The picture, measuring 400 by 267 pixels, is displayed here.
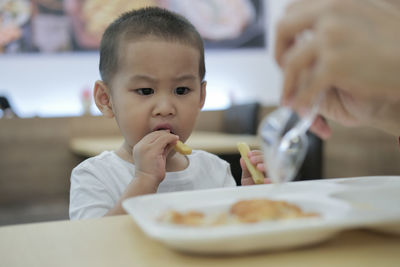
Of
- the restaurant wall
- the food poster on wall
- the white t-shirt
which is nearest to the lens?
the white t-shirt

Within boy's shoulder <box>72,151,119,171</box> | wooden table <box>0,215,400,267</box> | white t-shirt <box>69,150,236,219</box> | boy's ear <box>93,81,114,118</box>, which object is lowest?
white t-shirt <box>69,150,236,219</box>

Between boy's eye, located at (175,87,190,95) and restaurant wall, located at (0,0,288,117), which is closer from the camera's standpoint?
boy's eye, located at (175,87,190,95)

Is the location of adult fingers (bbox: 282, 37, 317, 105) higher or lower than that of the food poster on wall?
higher

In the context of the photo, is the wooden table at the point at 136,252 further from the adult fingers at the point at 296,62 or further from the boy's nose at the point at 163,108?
the boy's nose at the point at 163,108

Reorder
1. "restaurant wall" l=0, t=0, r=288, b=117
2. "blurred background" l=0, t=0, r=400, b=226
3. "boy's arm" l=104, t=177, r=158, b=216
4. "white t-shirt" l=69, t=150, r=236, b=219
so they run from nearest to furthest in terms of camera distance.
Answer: "boy's arm" l=104, t=177, r=158, b=216 → "white t-shirt" l=69, t=150, r=236, b=219 → "blurred background" l=0, t=0, r=400, b=226 → "restaurant wall" l=0, t=0, r=288, b=117

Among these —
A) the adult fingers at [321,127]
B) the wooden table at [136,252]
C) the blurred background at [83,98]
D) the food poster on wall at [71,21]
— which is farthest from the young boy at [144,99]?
the food poster on wall at [71,21]

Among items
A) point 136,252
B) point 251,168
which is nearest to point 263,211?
point 136,252

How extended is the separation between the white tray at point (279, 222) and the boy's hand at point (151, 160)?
13.8 inches

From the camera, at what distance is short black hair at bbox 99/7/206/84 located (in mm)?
1162

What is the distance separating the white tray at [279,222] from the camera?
1.43 feet

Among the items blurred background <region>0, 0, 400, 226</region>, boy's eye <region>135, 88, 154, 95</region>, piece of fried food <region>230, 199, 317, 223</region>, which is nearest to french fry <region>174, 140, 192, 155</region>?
boy's eye <region>135, 88, 154, 95</region>

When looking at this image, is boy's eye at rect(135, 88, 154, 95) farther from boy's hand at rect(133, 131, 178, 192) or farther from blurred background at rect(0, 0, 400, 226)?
blurred background at rect(0, 0, 400, 226)

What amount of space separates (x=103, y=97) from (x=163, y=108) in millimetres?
241

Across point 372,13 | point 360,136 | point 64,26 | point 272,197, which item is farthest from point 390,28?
point 64,26
